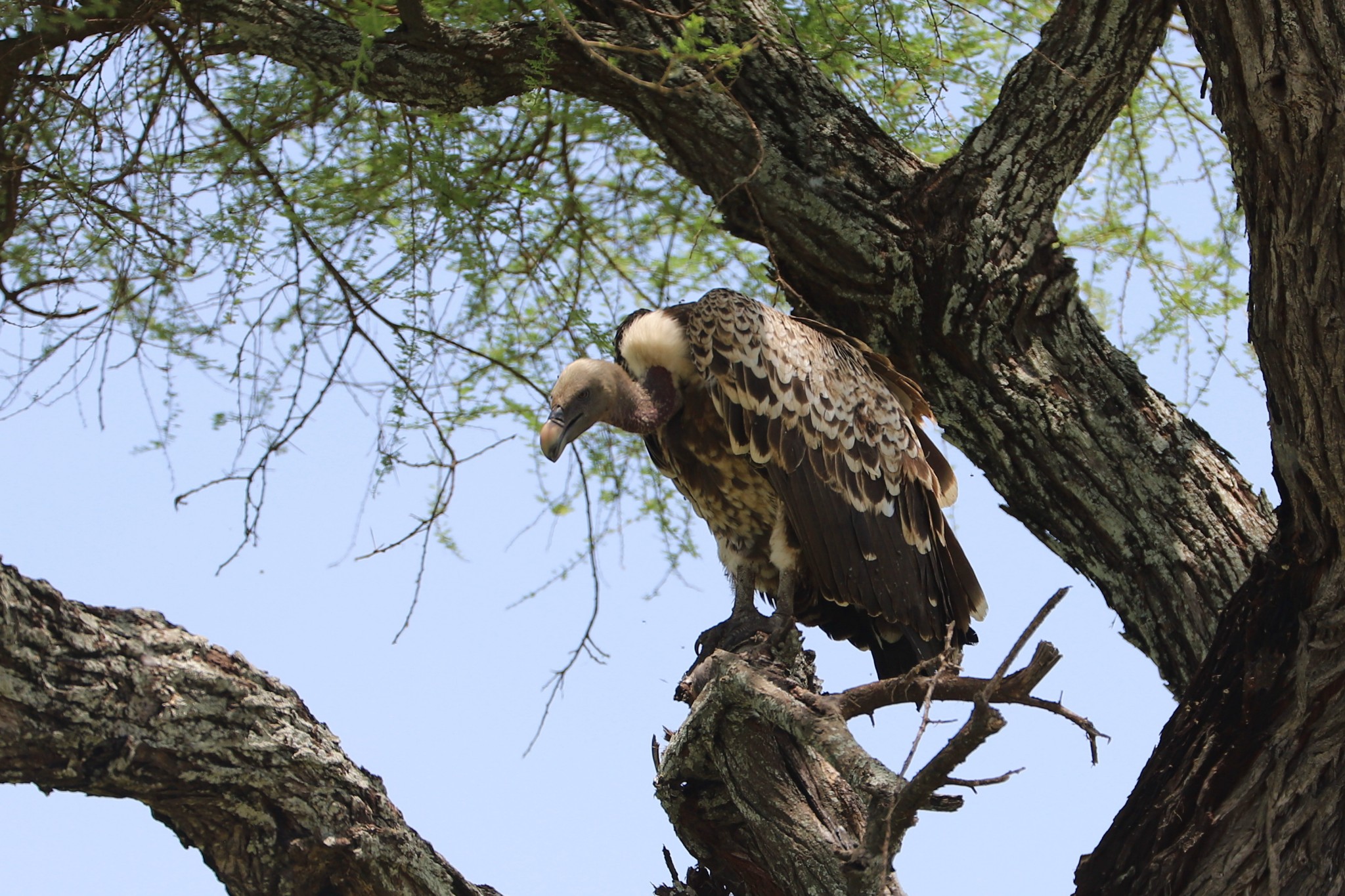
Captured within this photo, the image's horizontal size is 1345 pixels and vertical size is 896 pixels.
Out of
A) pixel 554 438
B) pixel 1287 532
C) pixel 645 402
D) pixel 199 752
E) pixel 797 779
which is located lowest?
pixel 797 779

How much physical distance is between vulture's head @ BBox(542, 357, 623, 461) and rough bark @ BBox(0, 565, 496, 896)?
1.40 m

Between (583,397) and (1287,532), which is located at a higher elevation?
(583,397)

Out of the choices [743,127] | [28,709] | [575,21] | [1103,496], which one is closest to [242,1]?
[575,21]

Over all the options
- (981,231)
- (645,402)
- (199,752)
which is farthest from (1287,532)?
(199,752)

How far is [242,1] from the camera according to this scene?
4.21 meters

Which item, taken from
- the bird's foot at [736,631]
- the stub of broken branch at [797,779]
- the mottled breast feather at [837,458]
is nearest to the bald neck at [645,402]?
the mottled breast feather at [837,458]

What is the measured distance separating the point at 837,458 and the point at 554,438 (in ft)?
3.03

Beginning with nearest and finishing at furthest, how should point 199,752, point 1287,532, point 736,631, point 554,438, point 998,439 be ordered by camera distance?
point 199,752 → point 1287,532 → point 554,438 → point 998,439 → point 736,631

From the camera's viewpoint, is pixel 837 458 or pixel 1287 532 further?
pixel 837 458

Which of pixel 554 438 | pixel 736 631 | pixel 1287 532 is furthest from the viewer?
pixel 736 631

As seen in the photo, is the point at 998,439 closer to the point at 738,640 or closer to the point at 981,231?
the point at 981,231

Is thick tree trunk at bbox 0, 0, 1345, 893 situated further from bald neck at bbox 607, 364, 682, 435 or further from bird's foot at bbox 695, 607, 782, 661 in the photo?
bird's foot at bbox 695, 607, 782, 661

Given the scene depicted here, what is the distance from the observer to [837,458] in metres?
4.22

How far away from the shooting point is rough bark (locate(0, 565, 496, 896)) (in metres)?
2.81
